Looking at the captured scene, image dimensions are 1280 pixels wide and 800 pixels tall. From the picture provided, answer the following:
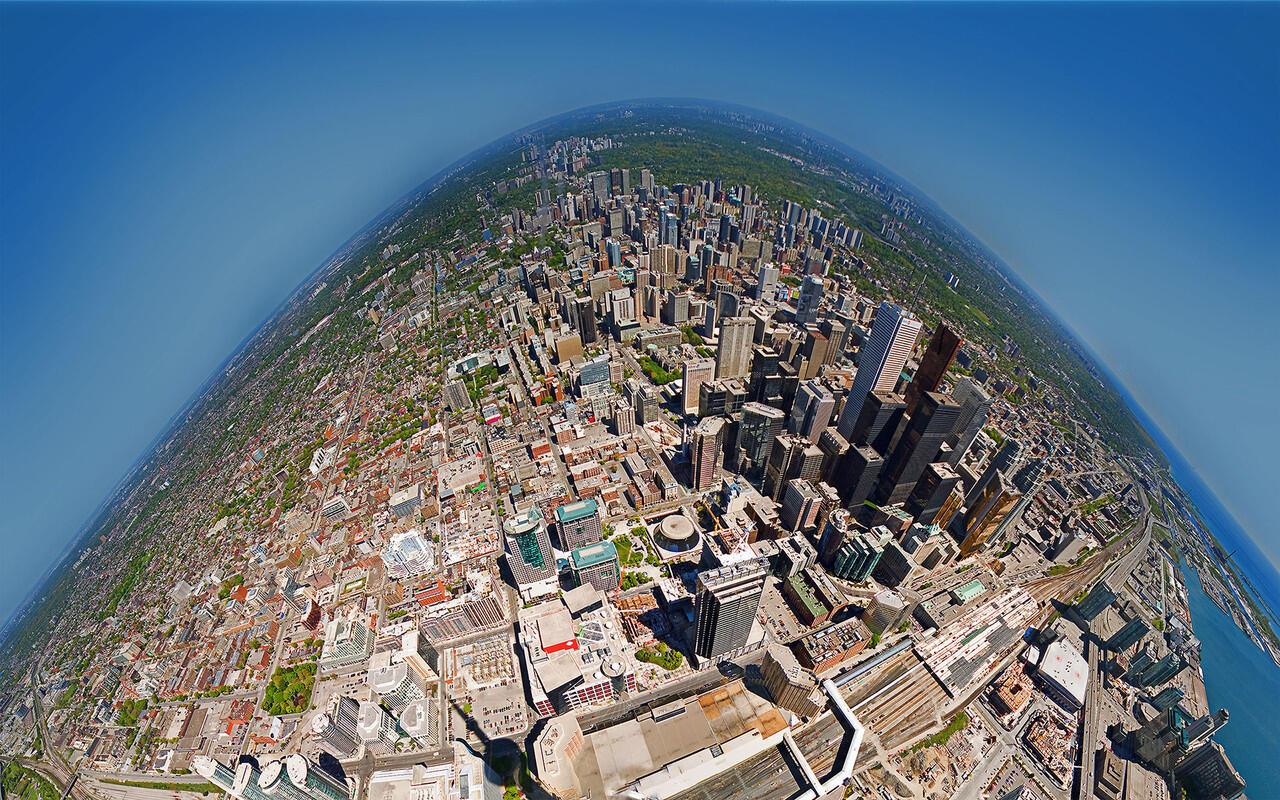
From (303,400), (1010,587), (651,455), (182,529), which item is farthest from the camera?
(303,400)

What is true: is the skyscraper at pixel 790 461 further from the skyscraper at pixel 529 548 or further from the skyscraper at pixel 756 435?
the skyscraper at pixel 529 548

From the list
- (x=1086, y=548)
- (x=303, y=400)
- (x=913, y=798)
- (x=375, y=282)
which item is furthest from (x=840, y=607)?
(x=375, y=282)

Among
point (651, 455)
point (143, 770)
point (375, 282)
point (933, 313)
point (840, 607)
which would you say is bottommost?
point (840, 607)

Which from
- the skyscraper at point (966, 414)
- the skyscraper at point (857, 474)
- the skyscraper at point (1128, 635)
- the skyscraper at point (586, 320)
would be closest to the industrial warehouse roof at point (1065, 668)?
the skyscraper at point (1128, 635)

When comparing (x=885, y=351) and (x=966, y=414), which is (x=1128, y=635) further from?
(x=885, y=351)

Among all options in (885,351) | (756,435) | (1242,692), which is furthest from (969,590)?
(1242,692)

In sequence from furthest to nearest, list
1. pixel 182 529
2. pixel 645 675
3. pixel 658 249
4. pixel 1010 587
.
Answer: pixel 658 249, pixel 182 529, pixel 1010 587, pixel 645 675

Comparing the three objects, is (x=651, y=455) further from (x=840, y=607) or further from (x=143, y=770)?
(x=143, y=770)
